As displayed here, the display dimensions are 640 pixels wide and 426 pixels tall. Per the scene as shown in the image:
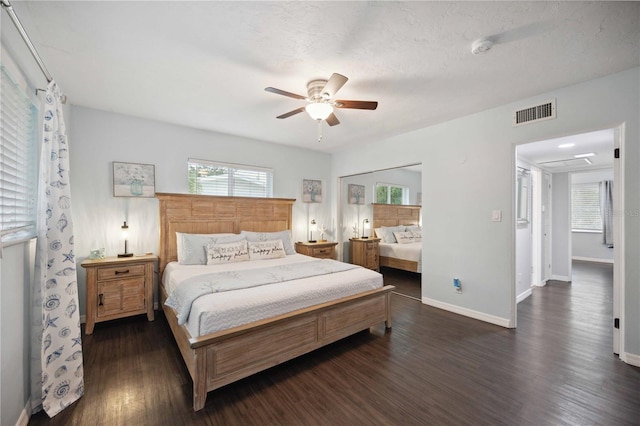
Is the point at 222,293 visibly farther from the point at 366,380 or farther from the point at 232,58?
the point at 232,58

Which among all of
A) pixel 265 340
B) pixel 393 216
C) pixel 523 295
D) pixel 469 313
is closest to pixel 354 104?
pixel 265 340

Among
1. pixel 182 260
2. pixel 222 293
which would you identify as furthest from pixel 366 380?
pixel 182 260

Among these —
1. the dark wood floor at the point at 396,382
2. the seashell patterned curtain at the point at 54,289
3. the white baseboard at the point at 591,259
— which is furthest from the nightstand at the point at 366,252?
the white baseboard at the point at 591,259

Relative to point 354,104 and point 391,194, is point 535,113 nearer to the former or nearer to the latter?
point 354,104

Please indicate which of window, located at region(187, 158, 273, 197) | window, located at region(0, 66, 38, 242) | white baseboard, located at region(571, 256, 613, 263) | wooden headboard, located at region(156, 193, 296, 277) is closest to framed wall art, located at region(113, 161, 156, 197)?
wooden headboard, located at region(156, 193, 296, 277)

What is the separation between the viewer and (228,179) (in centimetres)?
436

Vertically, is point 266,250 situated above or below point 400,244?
above

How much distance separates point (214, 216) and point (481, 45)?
3.79 metres

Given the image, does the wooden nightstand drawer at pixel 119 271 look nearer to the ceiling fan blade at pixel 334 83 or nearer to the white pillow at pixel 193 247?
the white pillow at pixel 193 247

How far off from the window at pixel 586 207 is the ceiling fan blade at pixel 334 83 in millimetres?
8538

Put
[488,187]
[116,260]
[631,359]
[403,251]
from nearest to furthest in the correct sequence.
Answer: [631,359], [116,260], [488,187], [403,251]

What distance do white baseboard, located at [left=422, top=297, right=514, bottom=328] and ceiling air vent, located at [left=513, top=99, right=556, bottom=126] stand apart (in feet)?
7.51

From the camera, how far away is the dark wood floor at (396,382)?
171 cm

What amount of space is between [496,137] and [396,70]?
1.70 meters
